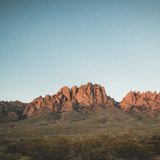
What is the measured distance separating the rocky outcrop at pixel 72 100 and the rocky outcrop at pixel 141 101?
13.3 metres

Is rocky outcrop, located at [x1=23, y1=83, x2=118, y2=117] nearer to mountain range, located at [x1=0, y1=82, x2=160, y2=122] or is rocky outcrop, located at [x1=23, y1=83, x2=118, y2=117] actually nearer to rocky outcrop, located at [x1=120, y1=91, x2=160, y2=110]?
mountain range, located at [x1=0, y1=82, x2=160, y2=122]

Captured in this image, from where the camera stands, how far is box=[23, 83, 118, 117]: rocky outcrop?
11000 centimetres

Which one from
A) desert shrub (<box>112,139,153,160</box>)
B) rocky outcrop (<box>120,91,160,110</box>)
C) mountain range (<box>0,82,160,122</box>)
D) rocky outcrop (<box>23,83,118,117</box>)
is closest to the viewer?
desert shrub (<box>112,139,153,160</box>)

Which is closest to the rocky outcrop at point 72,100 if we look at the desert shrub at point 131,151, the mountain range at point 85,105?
the mountain range at point 85,105

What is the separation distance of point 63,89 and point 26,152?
122405 mm

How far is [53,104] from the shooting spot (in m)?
112

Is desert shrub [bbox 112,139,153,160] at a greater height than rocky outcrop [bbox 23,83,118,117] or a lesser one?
lesser

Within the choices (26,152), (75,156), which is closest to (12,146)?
(26,152)

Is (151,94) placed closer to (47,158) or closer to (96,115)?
(96,115)

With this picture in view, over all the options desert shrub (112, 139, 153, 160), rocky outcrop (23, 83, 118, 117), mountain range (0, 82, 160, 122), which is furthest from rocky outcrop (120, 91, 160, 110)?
desert shrub (112, 139, 153, 160)

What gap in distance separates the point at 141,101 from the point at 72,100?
6832 cm

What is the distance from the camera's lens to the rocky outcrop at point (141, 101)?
388 ft

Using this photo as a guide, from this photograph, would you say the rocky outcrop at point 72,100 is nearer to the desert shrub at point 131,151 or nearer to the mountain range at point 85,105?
the mountain range at point 85,105

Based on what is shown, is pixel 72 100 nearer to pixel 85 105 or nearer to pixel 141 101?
pixel 85 105
